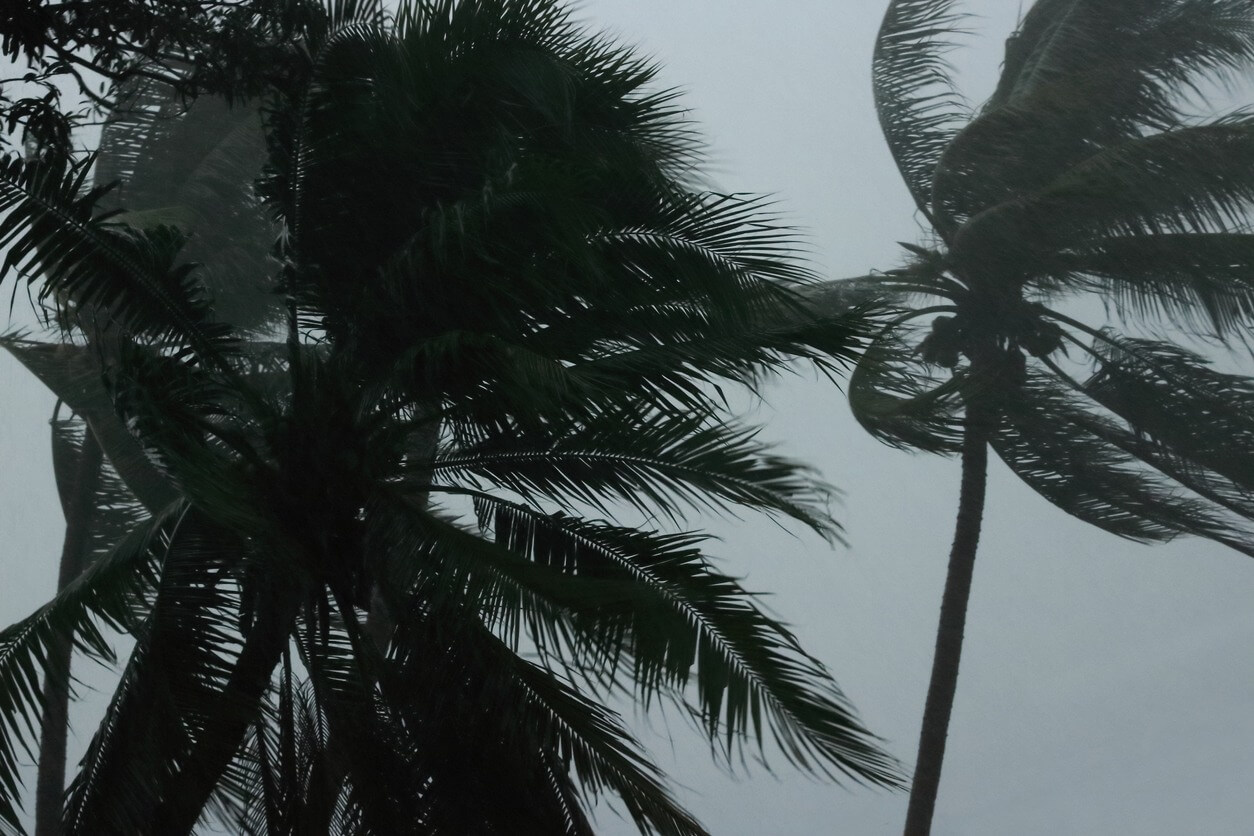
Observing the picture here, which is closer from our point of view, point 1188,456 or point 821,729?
point 821,729

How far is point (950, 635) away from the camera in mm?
9391

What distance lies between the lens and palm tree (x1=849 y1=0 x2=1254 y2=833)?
27.0ft

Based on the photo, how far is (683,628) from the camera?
4.73 meters

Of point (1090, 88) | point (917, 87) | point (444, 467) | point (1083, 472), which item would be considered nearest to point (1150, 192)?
point (1090, 88)

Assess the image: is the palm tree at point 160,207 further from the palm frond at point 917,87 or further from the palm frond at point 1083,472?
the palm frond at point 1083,472

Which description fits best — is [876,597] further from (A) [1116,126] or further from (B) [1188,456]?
(A) [1116,126]

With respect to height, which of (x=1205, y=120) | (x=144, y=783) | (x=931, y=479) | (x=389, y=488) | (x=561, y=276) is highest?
(x=1205, y=120)

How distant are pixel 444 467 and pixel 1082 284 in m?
5.51

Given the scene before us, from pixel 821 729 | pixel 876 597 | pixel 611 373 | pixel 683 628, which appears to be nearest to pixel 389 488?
pixel 611 373

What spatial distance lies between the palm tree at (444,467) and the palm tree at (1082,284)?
9.58ft

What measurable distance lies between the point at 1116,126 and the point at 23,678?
725 centimetres

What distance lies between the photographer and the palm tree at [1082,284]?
27.0 feet

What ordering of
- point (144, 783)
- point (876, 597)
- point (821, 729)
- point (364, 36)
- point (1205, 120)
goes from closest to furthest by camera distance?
point (821, 729) < point (144, 783) < point (364, 36) < point (1205, 120) < point (876, 597)

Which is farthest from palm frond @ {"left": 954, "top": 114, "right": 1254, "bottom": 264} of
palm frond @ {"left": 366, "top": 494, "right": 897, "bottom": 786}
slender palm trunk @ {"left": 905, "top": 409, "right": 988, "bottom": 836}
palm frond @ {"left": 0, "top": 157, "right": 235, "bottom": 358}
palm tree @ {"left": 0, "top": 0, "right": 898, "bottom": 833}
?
palm frond @ {"left": 0, "top": 157, "right": 235, "bottom": 358}
